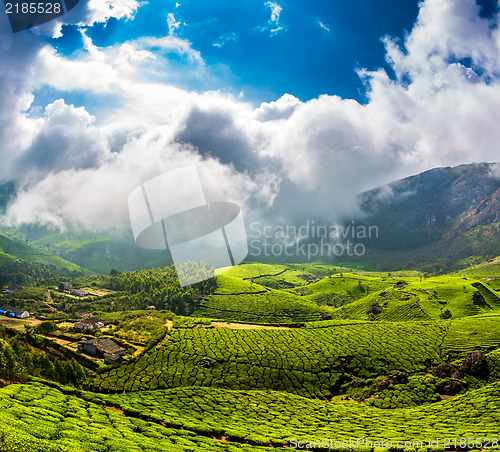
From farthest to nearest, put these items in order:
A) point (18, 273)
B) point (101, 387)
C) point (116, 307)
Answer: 1. point (18, 273)
2. point (116, 307)
3. point (101, 387)

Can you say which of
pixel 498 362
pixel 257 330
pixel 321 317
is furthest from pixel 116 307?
pixel 498 362

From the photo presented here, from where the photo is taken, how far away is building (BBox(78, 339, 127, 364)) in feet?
156

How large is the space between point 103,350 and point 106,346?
5.42ft

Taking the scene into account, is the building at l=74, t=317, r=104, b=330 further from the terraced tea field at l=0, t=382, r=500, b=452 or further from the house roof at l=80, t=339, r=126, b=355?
the terraced tea field at l=0, t=382, r=500, b=452

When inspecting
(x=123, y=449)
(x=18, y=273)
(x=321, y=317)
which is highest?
(x=18, y=273)

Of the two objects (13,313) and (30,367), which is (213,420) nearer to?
(30,367)

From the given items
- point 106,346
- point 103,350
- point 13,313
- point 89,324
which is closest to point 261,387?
point 103,350

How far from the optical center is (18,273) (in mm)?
153500

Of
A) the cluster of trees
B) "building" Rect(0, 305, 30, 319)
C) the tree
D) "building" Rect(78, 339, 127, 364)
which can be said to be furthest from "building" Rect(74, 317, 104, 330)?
the cluster of trees

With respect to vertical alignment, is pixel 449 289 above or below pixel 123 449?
below

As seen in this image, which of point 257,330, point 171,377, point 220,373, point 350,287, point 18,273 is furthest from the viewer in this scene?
point 350,287

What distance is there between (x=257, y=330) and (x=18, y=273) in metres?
148

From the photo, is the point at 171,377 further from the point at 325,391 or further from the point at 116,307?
the point at 116,307

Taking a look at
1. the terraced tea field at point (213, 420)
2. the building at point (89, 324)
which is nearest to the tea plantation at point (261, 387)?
the terraced tea field at point (213, 420)
